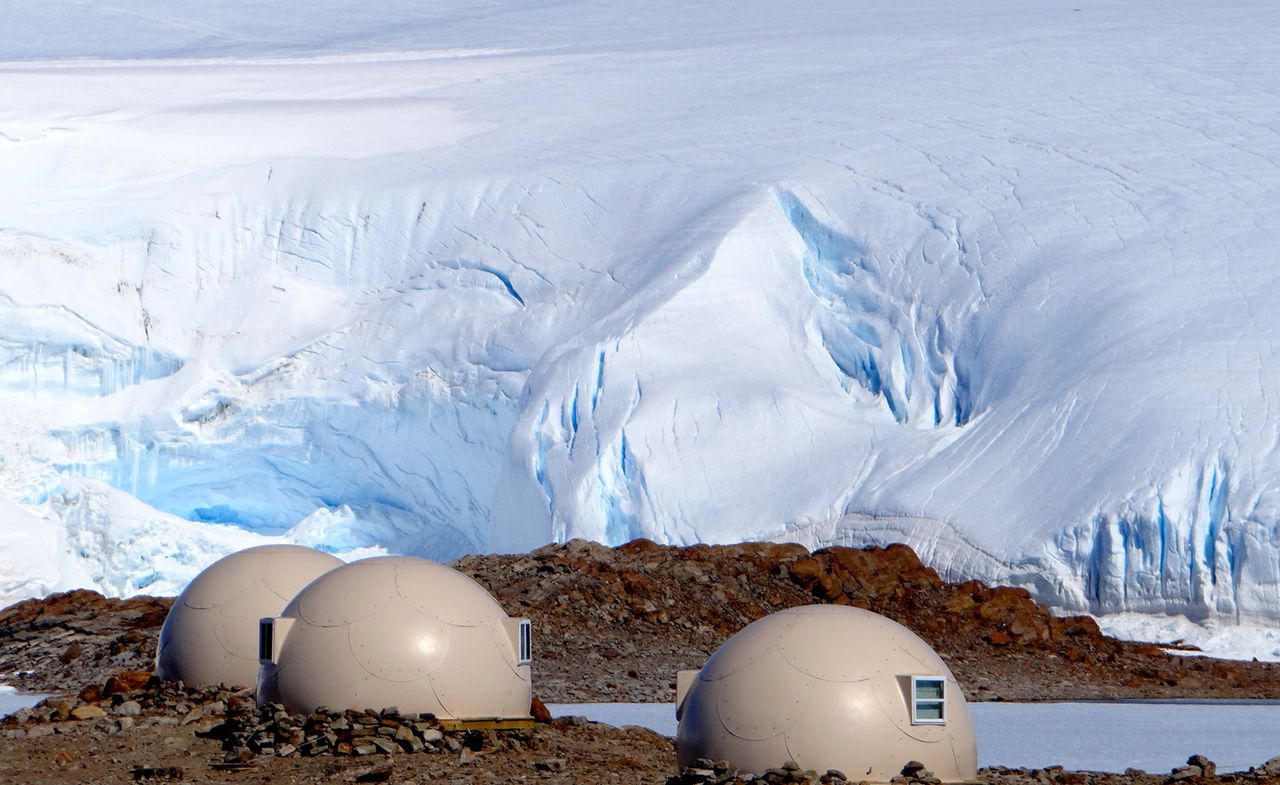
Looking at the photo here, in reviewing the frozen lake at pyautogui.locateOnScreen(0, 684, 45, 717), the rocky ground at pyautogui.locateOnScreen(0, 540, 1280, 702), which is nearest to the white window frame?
the rocky ground at pyautogui.locateOnScreen(0, 540, 1280, 702)

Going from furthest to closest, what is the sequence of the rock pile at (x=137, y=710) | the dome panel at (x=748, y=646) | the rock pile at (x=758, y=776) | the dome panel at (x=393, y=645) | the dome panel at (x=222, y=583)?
the dome panel at (x=222, y=583)
the rock pile at (x=137, y=710)
the dome panel at (x=393, y=645)
the dome panel at (x=748, y=646)
the rock pile at (x=758, y=776)

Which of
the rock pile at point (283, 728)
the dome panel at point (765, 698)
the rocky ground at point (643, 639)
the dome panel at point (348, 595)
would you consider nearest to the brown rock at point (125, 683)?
the rocky ground at point (643, 639)

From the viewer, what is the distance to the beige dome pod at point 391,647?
12570 millimetres

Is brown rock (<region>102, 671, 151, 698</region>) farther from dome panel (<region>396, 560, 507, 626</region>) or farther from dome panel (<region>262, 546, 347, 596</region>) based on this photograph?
dome panel (<region>396, 560, 507, 626</region>)

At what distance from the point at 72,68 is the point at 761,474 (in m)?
25.2

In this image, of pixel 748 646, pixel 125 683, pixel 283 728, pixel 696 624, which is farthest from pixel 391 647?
pixel 696 624

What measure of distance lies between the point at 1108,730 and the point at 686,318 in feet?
40.4

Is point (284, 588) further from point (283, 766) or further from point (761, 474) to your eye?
point (761, 474)

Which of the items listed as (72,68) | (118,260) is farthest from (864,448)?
(72,68)

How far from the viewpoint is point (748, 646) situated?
10.4 meters

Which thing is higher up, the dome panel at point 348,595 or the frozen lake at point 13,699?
the dome panel at point 348,595

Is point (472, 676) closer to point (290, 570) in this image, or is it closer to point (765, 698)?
point (290, 570)

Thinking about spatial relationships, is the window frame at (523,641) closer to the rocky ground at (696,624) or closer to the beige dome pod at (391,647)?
the beige dome pod at (391,647)

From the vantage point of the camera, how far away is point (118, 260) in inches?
1236
